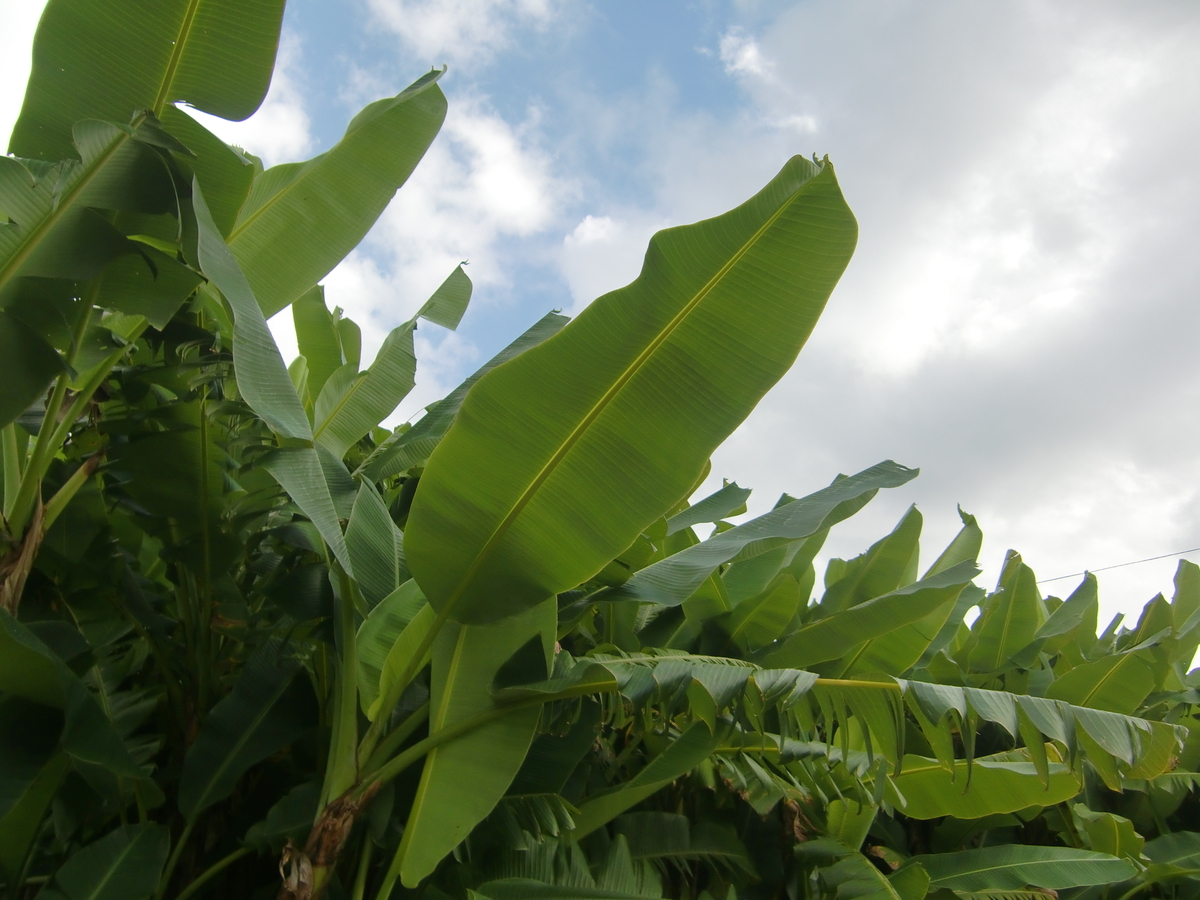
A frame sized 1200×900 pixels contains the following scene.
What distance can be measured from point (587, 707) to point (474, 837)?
299 millimetres

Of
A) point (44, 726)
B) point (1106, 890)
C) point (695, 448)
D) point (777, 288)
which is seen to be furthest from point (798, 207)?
point (1106, 890)

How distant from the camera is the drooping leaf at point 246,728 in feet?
4.35

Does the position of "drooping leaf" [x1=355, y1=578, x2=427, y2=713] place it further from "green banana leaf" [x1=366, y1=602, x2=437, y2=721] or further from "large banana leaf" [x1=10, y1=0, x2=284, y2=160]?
"large banana leaf" [x1=10, y1=0, x2=284, y2=160]

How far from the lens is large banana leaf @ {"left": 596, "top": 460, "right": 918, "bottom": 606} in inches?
53.7

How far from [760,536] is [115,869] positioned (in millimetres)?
1145

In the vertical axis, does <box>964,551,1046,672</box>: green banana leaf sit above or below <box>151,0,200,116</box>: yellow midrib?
below

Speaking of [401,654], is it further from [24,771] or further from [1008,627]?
[1008,627]

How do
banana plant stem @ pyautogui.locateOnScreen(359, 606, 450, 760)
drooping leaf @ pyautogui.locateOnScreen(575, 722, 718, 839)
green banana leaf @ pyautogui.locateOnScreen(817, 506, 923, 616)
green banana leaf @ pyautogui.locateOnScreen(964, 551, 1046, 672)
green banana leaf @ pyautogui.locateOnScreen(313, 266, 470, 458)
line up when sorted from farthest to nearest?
1. green banana leaf @ pyautogui.locateOnScreen(964, 551, 1046, 672)
2. green banana leaf @ pyautogui.locateOnScreen(817, 506, 923, 616)
3. green banana leaf @ pyautogui.locateOnScreen(313, 266, 470, 458)
4. drooping leaf @ pyautogui.locateOnScreen(575, 722, 718, 839)
5. banana plant stem @ pyautogui.locateOnScreen(359, 606, 450, 760)

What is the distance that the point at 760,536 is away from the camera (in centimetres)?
140

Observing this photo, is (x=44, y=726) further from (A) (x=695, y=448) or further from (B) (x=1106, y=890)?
(B) (x=1106, y=890)

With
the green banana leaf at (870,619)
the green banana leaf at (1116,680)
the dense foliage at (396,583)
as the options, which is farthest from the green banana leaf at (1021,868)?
the green banana leaf at (870,619)

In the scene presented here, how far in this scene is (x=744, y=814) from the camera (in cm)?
183

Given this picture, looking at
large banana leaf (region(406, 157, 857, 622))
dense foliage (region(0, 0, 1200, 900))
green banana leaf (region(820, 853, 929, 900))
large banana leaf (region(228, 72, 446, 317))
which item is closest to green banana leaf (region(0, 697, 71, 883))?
dense foliage (region(0, 0, 1200, 900))

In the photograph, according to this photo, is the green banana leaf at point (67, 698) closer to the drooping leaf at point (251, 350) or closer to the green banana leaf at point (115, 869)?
the green banana leaf at point (115, 869)
